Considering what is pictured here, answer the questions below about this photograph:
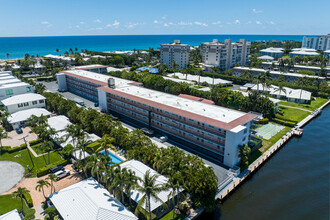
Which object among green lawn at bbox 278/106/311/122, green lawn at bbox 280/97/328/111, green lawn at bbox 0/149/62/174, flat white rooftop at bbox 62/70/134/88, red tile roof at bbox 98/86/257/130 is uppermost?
flat white rooftop at bbox 62/70/134/88

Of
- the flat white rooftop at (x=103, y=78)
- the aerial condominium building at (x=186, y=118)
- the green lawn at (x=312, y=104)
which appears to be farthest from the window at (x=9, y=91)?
the green lawn at (x=312, y=104)

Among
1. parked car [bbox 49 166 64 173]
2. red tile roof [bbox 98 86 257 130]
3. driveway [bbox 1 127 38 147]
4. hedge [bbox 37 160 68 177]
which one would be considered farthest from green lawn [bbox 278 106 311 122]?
driveway [bbox 1 127 38 147]

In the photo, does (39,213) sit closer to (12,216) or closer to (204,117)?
(12,216)

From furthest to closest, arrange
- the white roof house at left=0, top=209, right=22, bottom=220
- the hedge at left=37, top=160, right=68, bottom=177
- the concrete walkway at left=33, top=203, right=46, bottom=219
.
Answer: the hedge at left=37, top=160, right=68, bottom=177 < the concrete walkway at left=33, top=203, right=46, bottom=219 < the white roof house at left=0, top=209, right=22, bottom=220

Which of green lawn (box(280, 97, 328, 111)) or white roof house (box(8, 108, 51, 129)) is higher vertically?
white roof house (box(8, 108, 51, 129))

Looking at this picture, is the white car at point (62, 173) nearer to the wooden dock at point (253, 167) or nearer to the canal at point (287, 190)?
the canal at point (287, 190)

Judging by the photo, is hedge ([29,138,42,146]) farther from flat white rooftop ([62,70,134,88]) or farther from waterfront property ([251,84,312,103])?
waterfront property ([251,84,312,103])
